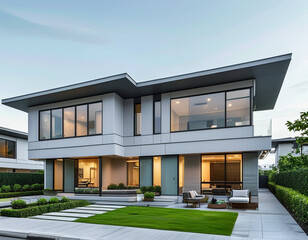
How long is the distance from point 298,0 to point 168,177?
37.9 feet

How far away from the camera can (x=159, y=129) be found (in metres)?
16.9

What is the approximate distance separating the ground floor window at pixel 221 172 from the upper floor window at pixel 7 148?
69.5 feet

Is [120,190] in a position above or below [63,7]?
below

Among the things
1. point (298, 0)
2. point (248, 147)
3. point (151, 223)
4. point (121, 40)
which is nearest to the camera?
point (151, 223)

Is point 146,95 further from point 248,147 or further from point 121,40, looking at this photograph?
point 248,147

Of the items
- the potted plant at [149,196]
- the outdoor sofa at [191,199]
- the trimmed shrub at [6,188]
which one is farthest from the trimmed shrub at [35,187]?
the outdoor sofa at [191,199]

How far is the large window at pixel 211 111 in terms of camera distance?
48.4 ft

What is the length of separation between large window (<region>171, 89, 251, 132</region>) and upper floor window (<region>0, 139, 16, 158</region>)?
1968cm

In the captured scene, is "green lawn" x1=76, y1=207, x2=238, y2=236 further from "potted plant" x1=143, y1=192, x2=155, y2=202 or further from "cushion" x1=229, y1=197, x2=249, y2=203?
"potted plant" x1=143, y1=192, x2=155, y2=202

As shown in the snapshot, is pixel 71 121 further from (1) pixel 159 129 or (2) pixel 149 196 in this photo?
(2) pixel 149 196

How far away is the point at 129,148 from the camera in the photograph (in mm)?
17469

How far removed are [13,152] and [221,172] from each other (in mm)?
22871

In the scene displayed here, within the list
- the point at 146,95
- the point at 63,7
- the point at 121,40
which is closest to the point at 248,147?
the point at 146,95

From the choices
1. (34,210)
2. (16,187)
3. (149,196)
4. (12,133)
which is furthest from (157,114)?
(12,133)
